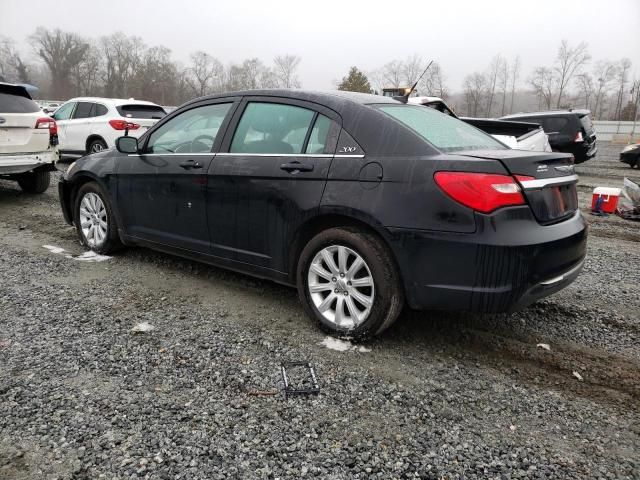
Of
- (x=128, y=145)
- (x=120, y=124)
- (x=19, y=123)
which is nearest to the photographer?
(x=128, y=145)

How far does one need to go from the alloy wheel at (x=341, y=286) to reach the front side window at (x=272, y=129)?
777mm

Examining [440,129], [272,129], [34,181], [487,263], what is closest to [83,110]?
[34,181]

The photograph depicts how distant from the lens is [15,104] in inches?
290

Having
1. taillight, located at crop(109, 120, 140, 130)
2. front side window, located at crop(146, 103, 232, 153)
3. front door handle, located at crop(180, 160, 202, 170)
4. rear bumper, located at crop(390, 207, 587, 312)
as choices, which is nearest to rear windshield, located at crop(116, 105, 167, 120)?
taillight, located at crop(109, 120, 140, 130)

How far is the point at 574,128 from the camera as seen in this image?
13.2 meters

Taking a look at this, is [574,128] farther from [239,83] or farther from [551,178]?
[239,83]

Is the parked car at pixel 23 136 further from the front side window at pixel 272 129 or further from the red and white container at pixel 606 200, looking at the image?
the red and white container at pixel 606 200

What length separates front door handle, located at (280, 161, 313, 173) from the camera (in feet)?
10.6

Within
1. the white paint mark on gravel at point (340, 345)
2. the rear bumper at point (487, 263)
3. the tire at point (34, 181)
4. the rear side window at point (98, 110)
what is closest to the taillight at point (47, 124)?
the tire at point (34, 181)

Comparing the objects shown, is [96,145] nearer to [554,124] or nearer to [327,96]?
[327,96]

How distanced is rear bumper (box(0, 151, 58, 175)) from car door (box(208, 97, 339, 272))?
500 centimetres

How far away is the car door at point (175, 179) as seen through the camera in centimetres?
393

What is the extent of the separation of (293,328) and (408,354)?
0.82 metres

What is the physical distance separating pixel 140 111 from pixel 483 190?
10892mm
